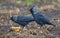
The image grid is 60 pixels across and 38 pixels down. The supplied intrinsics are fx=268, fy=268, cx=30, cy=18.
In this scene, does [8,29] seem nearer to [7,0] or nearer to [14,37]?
[14,37]

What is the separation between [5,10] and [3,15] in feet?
3.22

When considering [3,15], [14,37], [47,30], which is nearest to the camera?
[14,37]

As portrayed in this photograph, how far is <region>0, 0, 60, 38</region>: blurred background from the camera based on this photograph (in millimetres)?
6520

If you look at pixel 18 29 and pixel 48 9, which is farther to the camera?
pixel 48 9

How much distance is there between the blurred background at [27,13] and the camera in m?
6.52

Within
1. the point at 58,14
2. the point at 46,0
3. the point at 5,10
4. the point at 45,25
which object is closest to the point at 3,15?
the point at 5,10

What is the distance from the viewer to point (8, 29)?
7242 mm

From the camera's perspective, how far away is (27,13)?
9.57m

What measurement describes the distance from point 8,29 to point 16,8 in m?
3.35

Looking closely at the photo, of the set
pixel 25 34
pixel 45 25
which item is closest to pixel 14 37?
pixel 25 34

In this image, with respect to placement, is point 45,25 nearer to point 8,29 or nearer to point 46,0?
point 8,29

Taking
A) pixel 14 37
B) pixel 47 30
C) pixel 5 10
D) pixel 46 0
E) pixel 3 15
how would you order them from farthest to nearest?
pixel 46 0 < pixel 5 10 < pixel 3 15 < pixel 47 30 < pixel 14 37

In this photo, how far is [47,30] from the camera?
691cm

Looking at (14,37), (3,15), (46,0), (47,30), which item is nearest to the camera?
(14,37)
